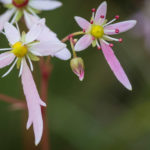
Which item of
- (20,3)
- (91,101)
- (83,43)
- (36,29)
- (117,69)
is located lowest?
(91,101)

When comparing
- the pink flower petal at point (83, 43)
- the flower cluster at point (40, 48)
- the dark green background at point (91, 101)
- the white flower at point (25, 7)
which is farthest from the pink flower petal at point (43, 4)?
the dark green background at point (91, 101)

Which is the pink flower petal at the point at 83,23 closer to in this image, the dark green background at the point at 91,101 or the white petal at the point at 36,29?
the white petal at the point at 36,29

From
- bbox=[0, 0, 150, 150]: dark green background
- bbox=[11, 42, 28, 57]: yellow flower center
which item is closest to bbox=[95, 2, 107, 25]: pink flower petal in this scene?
bbox=[11, 42, 28, 57]: yellow flower center

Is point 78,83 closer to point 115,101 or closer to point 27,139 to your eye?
point 115,101

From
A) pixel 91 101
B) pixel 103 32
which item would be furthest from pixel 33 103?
pixel 91 101

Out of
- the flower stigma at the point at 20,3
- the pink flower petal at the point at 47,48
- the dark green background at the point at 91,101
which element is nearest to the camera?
the pink flower petal at the point at 47,48

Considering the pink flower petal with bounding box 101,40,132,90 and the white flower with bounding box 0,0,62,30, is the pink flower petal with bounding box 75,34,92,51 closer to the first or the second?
the pink flower petal with bounding box 101,40,132,90

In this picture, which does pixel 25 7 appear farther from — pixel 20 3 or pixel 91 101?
pixel 91 101
